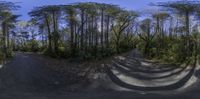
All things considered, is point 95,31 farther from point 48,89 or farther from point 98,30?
point 48,89

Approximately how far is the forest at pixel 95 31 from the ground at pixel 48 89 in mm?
6738

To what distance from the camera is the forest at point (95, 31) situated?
36125 millimetres

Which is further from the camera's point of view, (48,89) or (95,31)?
(95,31)

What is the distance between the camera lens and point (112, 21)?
51750mm

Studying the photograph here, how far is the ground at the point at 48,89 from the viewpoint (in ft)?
49.2

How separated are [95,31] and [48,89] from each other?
29.0m

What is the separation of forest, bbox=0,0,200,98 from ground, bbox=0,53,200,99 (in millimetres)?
6738

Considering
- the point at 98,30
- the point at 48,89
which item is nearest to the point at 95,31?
the point at 98,30

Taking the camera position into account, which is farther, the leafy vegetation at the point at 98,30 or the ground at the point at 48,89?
the leafy vegetation at the point at 98,30

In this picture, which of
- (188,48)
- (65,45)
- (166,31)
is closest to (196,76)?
(188,48)

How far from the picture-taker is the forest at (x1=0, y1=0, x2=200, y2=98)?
36.1 meters

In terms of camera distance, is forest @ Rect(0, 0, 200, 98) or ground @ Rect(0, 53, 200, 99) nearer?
ground @ Rect(0, 53, 200, 99)

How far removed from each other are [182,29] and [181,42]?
96.8 inches

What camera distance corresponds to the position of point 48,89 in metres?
18.6
